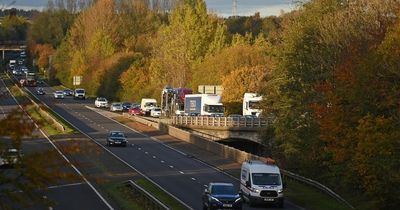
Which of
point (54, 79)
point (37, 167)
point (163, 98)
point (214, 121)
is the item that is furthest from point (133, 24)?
point (37, 167)

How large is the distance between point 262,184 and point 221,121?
1677 inches

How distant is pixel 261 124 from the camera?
77.7 metres

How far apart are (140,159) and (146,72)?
72.7 meters

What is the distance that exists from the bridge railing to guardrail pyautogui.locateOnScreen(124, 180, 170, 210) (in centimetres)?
2984

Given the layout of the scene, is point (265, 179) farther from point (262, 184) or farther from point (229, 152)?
point (229, 152)

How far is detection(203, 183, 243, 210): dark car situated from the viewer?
34.6 meters

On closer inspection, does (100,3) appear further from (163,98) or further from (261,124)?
(261,124)

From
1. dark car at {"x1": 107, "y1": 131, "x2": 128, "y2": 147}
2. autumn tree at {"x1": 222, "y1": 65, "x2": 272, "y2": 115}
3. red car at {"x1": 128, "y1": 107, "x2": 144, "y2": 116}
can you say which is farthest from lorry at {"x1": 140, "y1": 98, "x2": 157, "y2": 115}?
dark car at {"x1": 107, "y1": 131, "x2": 128, "y2": 147}

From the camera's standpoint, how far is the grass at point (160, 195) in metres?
37.7

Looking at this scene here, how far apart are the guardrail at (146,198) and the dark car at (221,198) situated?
1849 millimetres

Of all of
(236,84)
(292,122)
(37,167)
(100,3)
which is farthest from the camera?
(100,3)

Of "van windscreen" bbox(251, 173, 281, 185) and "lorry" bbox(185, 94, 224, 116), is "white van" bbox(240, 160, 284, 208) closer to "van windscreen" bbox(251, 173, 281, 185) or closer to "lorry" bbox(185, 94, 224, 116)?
"van windscreen" bbox(251, 173, 281, 185)

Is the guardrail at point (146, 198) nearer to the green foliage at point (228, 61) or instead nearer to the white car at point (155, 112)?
the white car at point (155, 112)

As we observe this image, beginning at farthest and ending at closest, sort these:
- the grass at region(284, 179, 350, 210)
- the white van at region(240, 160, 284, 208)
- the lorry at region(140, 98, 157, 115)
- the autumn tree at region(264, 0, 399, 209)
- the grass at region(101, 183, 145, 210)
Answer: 1. the lorry at region(140, 98, 157, 115)
2. the autumn tree at region(264, 0, 399, 209)
3. the grass at region(284, 179, 350, 210)
4. the white van at region(240, 160, 284, 208)
5. the grass at region(101, 183, 145, 210)
